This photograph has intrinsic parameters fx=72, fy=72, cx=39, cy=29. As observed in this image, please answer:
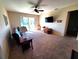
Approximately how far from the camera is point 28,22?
9.80 m

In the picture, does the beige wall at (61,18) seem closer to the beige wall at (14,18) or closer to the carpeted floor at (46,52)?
the carpeted floor at (46,52)

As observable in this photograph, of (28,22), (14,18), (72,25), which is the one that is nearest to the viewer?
(72,25)

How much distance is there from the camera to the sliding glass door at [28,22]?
9.34 meters

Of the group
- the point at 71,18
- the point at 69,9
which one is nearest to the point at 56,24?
the point at 71,18

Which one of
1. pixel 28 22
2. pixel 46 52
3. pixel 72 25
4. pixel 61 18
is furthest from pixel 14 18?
pixel 46 52

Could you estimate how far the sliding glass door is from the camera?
934 centimetres

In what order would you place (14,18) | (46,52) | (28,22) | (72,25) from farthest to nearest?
1. (28,22)
2. (14,18)
3. (72,25)
4. (46,52)

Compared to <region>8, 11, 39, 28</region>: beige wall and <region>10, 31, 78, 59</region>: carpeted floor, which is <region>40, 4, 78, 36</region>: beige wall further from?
<region>8, 11, 39, 28</region>: beige wall

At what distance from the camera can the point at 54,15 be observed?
24.2ft

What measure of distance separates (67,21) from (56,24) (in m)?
1.18

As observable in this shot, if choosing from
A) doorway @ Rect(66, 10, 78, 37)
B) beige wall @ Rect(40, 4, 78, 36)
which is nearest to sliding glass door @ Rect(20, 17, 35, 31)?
beige wall @ Rect(40, 4, 78, 36)

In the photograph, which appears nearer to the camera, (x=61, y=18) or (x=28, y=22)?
(x=61, y=18)

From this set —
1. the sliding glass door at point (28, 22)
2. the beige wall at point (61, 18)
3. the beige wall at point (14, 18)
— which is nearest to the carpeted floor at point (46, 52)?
the beige wall at point (61, 18)

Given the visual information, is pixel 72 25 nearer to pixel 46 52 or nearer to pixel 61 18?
pixel 61 18
